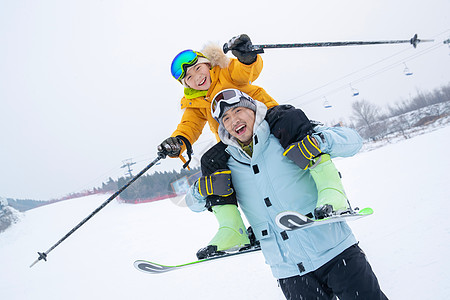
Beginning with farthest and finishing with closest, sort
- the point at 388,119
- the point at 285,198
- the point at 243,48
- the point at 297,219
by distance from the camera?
the point at 388,119
the point at 243,48
the point at 285,198
the point at 297,219

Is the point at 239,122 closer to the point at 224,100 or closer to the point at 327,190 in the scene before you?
the point at 224,100

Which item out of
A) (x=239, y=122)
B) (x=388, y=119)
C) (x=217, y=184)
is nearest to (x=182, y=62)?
(x=239, y=122)

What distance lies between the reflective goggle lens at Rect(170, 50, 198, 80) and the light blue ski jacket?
1.10 meters

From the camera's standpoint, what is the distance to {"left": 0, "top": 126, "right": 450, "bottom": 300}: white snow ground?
4.38m

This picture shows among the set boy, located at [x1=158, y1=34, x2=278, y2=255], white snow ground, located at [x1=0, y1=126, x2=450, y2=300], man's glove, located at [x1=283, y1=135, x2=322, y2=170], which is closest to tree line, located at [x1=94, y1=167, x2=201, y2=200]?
white snow ground, located at [x1=0, y1=126, x2=450, y2=300]

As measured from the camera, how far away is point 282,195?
6.90ft

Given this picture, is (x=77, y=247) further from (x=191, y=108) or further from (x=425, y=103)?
(x=425, y=103)

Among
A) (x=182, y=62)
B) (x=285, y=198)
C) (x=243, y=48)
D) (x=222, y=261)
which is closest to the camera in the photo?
(x=285, y=198)

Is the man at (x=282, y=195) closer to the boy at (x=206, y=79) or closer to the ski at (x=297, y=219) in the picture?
the ski at (x=297, y=219)

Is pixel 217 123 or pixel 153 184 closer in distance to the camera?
pixel 217 123

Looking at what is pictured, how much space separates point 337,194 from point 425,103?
96848 mm

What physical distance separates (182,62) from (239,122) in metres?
1.17

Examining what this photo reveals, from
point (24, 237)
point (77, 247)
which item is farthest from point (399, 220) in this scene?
point (24, 237)

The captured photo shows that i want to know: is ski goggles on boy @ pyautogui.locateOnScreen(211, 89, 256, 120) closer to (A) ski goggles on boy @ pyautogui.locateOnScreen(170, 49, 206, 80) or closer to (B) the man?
(B) the man
